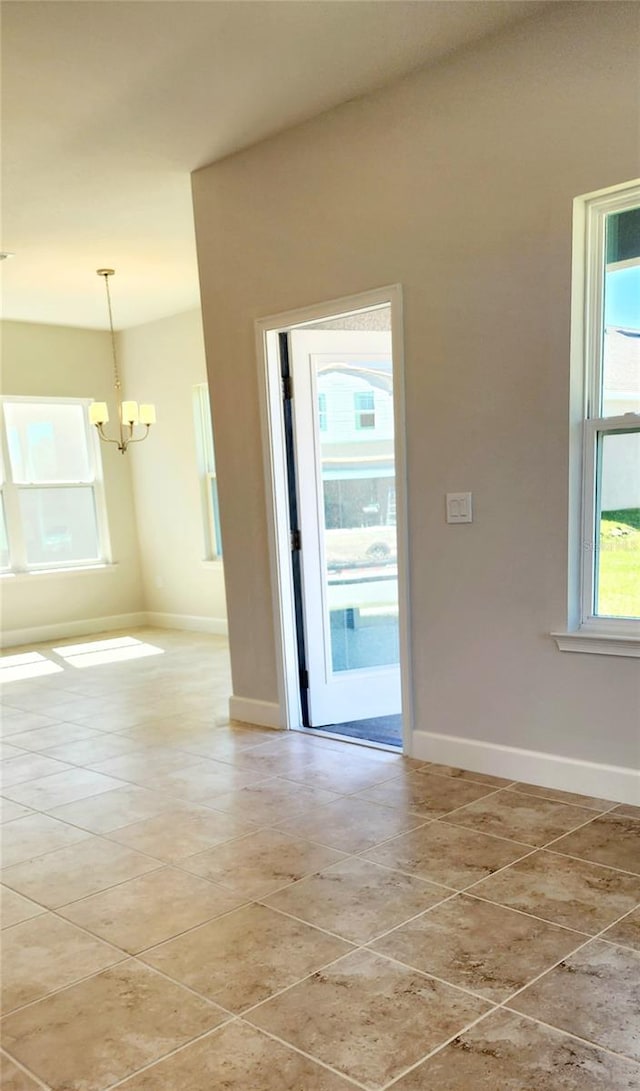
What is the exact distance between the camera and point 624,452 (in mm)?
2764

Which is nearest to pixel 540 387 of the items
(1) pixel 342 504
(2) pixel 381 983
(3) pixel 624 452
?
(3) pixel 624 452

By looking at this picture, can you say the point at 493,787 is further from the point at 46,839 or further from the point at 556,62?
the point at 556,62

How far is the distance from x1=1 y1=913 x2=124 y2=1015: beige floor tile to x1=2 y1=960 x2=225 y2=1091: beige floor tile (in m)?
0.05

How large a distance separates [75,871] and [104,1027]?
839 millimetres

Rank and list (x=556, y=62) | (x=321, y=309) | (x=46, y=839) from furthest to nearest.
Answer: (x=321, y=309) → (x=46, y=839) → (x=556, y=62)

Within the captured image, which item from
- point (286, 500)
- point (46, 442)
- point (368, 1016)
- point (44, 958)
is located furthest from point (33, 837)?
point (46, 442)

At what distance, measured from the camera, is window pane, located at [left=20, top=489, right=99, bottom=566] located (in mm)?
7070

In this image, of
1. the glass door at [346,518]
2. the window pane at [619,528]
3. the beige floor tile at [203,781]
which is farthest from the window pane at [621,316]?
the beige floor tile at [203,781]

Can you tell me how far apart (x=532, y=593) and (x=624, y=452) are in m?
0.62

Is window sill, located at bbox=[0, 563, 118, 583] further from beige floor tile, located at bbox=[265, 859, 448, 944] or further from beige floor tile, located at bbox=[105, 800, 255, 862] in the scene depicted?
beige floor tile, located at bbox=[265, 859, 448, 944]

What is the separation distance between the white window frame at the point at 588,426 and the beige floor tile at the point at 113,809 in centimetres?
173

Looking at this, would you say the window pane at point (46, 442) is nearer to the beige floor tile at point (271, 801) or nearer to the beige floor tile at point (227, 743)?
the beige floor tile at point (227, 743)

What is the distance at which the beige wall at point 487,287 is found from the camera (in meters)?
2.68

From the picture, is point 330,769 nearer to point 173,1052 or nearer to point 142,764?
point 142,764
